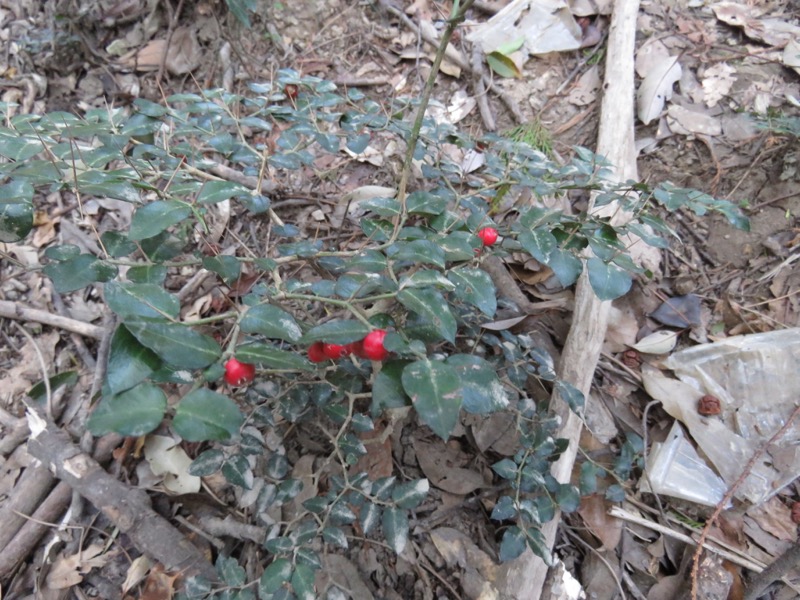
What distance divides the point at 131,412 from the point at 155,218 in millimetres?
400

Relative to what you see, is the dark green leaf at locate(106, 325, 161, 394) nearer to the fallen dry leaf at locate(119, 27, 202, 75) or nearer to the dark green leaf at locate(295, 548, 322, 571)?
the dark green leaf at locate(295, 548, 322, 571)

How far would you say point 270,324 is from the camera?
883mm

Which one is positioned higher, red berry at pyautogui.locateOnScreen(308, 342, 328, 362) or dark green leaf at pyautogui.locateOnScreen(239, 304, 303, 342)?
dark green leaf at pyautogui.locateOnScreen(239, 304, 303, 342)

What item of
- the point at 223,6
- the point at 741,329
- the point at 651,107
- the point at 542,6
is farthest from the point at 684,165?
the point at 223,6

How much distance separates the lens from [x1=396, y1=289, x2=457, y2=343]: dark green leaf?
33.7 inches

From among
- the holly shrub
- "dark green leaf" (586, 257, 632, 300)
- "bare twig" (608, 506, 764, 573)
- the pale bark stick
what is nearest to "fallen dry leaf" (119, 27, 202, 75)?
the holly shrub

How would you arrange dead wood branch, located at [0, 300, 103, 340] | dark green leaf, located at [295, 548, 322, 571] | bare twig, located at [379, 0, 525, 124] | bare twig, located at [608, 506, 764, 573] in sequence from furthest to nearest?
1. bare twig, located at [379, 0, 525, 124]
2. dead wood branch, located at [0, 300, 103, 340]
3. bare twig, located at [608, 506, 764, 573]
4. dark green leaf, located at [295, 548, 322, 571]

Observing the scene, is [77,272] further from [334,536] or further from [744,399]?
[744,399]

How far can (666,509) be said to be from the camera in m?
1.59

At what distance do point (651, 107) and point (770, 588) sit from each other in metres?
1.86

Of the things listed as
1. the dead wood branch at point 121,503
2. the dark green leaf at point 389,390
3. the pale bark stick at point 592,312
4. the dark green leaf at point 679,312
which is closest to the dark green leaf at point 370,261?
the dark green leaf at point 389,390

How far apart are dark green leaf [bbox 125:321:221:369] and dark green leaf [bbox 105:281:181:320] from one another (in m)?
0.06

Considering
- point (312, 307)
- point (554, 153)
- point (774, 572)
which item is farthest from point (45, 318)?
point (774, 572)

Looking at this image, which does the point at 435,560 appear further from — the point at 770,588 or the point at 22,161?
the point at 22,161
